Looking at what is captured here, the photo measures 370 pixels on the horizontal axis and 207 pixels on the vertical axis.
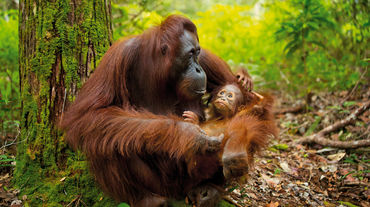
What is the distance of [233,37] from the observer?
23.6 ft

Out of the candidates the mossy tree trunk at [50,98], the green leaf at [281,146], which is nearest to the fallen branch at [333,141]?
the green leaf at [281,146]

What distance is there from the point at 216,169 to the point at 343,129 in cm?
298

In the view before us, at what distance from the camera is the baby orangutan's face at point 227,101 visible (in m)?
2.73

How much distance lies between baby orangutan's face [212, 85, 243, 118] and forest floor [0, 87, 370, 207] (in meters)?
0.66

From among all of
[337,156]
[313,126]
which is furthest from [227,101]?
[313,126]

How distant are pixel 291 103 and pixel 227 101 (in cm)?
401

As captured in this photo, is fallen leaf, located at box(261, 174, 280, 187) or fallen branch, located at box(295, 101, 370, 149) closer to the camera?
fallen leaf, located at box(261, 174, 280, 187)

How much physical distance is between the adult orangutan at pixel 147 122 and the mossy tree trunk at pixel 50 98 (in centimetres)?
40

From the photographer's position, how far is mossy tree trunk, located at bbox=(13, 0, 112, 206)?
270cm

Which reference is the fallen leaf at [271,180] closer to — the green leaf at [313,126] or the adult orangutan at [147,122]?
the adult orangutan at [147,122]

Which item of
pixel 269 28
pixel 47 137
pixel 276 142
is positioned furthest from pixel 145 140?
pixel 269 28

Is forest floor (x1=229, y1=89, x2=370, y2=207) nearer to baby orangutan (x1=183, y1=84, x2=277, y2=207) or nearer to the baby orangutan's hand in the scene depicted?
baby orangutan (x1=183, y1=84, x2=277, y2=207)

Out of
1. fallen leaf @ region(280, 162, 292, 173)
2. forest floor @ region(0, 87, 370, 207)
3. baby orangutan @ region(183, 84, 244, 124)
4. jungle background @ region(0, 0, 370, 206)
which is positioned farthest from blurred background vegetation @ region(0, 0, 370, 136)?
baby orangutan @ region(183, 84, 244, 124)

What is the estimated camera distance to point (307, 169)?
153 inches
